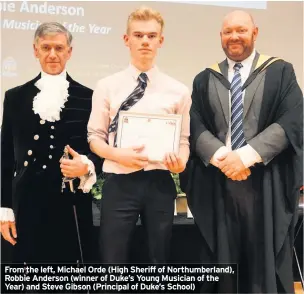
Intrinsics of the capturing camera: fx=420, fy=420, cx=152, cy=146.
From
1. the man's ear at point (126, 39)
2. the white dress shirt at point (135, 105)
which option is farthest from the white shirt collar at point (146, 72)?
the man's ear at point (126, 39)

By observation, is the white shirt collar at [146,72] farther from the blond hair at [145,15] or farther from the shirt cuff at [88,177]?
the shirt cuff at [88,177]

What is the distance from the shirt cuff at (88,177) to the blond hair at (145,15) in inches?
30.0

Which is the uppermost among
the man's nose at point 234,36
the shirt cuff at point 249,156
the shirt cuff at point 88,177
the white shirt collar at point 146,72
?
the man's nose at point 234,36

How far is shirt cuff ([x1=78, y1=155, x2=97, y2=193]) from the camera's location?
7.25 ft

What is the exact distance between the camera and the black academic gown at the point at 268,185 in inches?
86.4

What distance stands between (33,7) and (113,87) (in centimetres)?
63

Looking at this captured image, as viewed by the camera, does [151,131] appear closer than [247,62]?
Yes

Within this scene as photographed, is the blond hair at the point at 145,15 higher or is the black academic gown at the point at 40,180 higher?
the blond hair at the point at 145,15

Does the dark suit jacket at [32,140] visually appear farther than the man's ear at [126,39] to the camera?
No

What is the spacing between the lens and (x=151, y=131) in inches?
85.4

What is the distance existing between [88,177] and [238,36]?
111 cm

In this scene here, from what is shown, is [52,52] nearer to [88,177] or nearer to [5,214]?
[88,177]

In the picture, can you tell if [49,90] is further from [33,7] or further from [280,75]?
[280,75]

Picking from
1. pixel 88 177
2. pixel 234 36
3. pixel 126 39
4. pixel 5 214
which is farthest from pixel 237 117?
pixel 5 214
